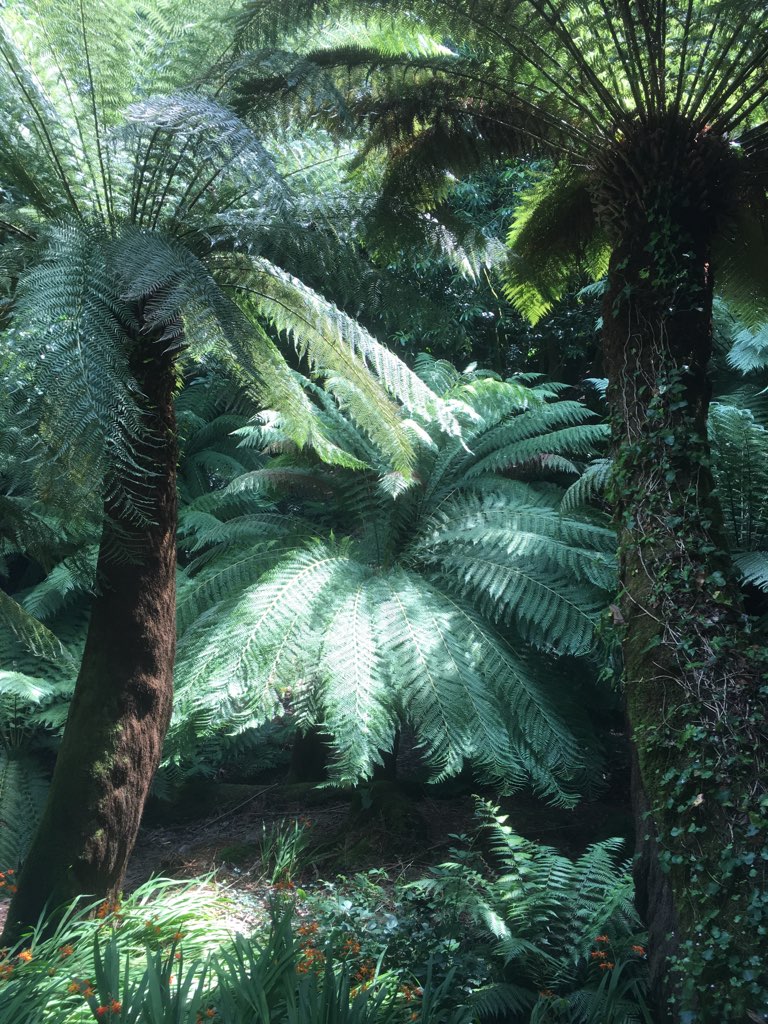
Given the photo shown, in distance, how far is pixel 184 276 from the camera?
2188mm

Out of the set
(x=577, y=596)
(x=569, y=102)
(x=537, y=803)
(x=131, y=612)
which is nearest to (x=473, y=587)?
(x=577, y=596)

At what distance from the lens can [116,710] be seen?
99.6 inches

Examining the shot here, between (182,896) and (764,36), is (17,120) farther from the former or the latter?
(182,896)

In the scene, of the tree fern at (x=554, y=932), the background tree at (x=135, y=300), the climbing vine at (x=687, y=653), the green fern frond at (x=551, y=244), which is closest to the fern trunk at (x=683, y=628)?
the climbing vine at (x=687, y=653)

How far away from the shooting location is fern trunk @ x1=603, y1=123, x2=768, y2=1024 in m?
1.69

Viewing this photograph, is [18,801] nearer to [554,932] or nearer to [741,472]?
[554,932]

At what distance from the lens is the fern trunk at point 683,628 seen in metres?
1.69

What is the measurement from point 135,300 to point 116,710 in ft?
3.97

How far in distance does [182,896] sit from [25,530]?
1413 mm

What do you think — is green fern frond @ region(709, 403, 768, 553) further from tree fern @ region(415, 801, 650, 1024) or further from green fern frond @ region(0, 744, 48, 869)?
green fern frond @ region(0, 744, 48, 869)

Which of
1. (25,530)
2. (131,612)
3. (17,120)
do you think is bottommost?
(131,612)

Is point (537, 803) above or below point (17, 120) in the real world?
below

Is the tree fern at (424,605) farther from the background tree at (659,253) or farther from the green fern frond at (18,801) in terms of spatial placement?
the green fern frond at (18,801)

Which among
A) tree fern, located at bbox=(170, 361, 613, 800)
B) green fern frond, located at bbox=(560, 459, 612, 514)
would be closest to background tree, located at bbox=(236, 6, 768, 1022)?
tree fern, located at bbox=(170, 361, 613, 800)
